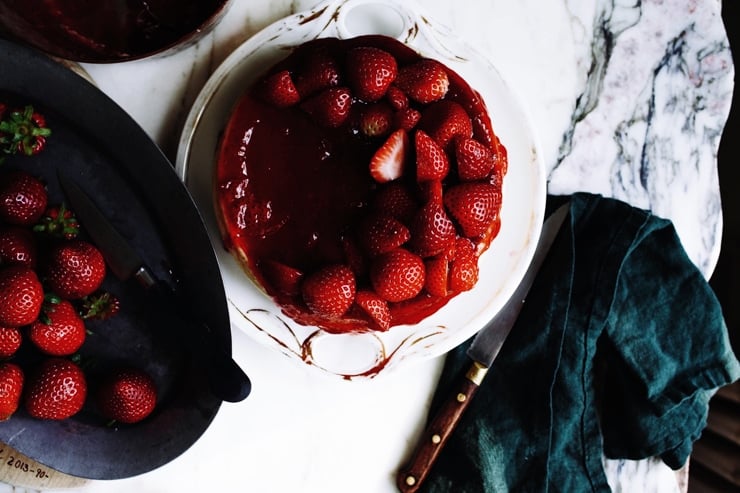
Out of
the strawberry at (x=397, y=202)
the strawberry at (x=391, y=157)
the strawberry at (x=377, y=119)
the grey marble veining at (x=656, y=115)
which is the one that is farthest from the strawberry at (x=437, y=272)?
the grey marble veining at (x=656, y=115)

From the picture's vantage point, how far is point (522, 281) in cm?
226

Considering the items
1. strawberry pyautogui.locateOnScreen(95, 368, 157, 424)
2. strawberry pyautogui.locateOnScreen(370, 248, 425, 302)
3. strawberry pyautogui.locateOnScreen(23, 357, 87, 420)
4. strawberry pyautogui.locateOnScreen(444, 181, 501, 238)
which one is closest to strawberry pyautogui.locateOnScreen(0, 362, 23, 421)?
strawberry pyautogui.locateOnScreen(23, 357, 87, 420)

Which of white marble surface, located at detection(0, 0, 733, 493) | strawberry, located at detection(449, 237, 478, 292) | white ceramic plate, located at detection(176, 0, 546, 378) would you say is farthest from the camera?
white marble surface, located at detection(0, 0, 733, 493)

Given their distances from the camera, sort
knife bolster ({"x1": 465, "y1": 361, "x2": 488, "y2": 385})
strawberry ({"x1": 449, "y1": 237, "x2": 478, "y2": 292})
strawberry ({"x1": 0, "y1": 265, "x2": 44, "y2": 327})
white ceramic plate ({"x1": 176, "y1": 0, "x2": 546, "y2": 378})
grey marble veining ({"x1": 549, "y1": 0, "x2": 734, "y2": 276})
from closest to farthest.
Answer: strawberry ({"x1": 0, "y1": 265, "x2": 44, "y2": 327}), strawberry ({"x1": 449, "y1": 237, "x2": 478, "y2": 292}), white ceramic plate ({"x1": 176, "y1": 0, "x2": 546, "y2": 378}), knife bolster ({"x1": 465, "y1": 361, "x2": 488, "y2": 385}), grey marble veining ({"x1": 549, "y1": 0, "x2": 734, "y2": 276})

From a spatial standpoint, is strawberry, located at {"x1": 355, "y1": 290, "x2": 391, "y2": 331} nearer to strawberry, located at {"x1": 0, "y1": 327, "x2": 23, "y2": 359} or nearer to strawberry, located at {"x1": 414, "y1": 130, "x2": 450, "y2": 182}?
strawberry, located at {"x1": 414, "y1": 130, "x2": 450, "y2": 182}

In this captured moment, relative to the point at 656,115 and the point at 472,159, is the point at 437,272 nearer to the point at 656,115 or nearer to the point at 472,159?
the point at 472,159

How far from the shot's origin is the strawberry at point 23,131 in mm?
1793

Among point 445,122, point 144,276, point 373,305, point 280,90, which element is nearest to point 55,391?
point 144,276

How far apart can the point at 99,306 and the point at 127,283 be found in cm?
9

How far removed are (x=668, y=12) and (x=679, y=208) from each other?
0.61m

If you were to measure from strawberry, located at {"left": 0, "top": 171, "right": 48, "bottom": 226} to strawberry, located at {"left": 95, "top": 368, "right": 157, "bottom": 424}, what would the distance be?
438mm

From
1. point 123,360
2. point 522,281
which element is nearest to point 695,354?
point 522,281

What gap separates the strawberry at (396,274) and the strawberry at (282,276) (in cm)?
19

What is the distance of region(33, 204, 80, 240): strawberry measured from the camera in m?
1.88
